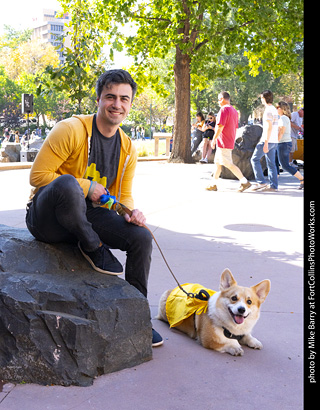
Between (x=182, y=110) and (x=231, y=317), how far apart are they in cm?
1636

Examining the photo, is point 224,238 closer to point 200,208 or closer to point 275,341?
point 200,208

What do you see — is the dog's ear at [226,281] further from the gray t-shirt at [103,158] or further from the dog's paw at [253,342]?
the gray t-shirt at [103,158]

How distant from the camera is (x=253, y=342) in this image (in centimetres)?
387

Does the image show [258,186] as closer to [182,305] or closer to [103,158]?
[182,305]

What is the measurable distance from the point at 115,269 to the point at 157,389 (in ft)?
3.10

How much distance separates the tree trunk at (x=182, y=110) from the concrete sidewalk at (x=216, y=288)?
854 centimetres

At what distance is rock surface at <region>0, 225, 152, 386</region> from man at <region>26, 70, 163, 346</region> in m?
0.19

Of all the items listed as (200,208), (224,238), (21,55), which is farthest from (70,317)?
Answer: (21,55)

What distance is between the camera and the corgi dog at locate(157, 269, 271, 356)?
3690 millimetres

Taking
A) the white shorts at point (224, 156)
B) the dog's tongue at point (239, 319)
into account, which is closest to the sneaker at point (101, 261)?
the dog's tongue at point (239, 319)

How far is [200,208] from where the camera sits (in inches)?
384

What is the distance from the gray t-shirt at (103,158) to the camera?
12.6ft

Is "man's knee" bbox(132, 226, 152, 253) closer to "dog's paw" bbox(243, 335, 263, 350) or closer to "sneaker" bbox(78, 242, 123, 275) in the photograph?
"sneaker" bbox(78, 242, 123, 275)

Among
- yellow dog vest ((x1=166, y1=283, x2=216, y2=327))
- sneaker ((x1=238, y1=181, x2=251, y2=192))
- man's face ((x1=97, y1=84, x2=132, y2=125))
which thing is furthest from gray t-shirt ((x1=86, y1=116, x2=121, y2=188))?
sneaker ((x1=238, y1=181, x2=251, y2=192))
